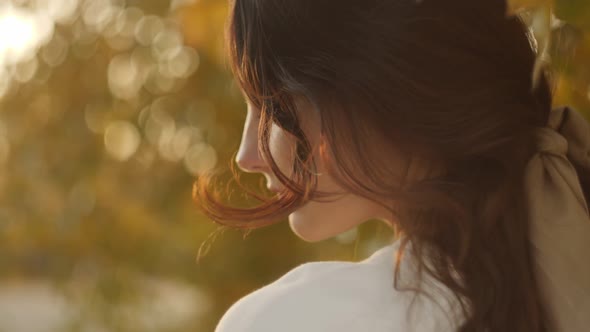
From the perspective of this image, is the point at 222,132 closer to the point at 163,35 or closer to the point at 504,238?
the point at 163,35

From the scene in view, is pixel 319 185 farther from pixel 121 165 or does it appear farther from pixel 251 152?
pixel 121 165

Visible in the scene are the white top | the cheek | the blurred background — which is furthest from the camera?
the blurred background

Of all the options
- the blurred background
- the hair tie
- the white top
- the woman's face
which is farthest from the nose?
the blurred background

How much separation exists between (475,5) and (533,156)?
0.16 m

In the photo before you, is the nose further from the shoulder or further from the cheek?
Result: the shoulder

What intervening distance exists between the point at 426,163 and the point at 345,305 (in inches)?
6.4

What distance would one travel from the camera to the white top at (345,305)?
920 mm

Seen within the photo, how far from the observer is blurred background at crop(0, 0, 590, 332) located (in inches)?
105

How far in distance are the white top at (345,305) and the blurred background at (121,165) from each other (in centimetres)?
128

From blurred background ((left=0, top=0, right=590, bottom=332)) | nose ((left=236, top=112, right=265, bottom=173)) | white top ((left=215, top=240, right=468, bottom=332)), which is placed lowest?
blurred background ((left=0, top=0, right=590, bottom=332))

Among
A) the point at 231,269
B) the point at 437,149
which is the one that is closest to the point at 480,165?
the point at 437,149

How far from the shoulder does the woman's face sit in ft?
0.31

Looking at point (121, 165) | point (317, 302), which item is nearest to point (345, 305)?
point (317, 302)

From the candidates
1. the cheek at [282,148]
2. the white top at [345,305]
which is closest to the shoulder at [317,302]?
the white top at [345,305]
